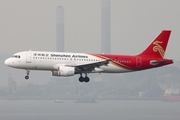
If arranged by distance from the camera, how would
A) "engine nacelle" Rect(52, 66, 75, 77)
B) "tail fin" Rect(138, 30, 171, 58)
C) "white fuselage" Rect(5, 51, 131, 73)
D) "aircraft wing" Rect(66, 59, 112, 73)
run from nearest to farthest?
"engine nacelle" Rect(52, 66, 75, 77) < "white fuselage" Rect(5, 51, 131, 73) < "aircraft wing" Rect(66, 59, 112, 73) < "tail fin" Rect(138, 30, 171, 58)

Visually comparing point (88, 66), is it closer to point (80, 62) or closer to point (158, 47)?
point (80, 62)

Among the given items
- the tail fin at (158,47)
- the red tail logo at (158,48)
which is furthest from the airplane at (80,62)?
the red tail logo at (158,48)

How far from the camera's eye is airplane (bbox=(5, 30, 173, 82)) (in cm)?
8000

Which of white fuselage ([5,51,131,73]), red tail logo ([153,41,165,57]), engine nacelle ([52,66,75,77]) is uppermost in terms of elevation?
red tail logo ([153,41,165,57])

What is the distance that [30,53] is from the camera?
80.6 metres

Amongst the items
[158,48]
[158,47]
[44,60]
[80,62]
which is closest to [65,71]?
[80,62]

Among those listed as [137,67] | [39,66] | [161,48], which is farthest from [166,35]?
[39,66]

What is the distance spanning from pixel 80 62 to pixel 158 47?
14.4 meters

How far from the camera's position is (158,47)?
291 ft

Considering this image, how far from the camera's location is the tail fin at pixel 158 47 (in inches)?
3469

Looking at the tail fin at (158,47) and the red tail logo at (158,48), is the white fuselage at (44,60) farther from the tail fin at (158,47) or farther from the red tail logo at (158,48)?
the red tail logo at (158,48)

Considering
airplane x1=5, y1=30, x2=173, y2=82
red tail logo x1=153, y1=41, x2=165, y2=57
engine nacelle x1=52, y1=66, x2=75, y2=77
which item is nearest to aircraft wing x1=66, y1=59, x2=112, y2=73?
airplane x1=5, y1=30, x2=173, y2=82

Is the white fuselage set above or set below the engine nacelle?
above

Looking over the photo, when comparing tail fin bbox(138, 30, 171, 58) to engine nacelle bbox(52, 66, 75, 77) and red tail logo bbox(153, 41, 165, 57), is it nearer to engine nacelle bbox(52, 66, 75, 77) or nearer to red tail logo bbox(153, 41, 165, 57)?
red tail logo bbox(153, 41, 165, 57)
